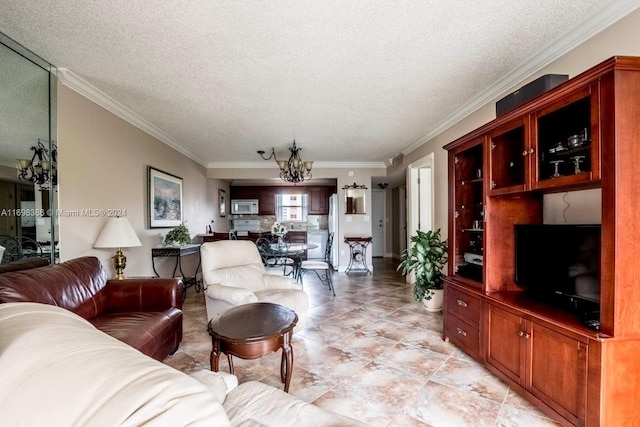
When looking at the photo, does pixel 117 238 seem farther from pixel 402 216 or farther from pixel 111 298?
pixel 402 216

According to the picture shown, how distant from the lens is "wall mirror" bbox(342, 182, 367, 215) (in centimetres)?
661

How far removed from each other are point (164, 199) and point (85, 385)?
4.35 m

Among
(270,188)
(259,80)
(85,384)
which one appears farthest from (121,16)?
(270,188)

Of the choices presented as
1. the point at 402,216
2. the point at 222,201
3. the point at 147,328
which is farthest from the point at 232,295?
the point at 402,216

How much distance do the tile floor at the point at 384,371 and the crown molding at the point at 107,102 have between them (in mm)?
2508

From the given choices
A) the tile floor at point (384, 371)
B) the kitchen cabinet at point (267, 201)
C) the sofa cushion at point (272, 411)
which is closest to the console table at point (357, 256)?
the tile floor at point (384, 371)

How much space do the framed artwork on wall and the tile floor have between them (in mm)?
4178

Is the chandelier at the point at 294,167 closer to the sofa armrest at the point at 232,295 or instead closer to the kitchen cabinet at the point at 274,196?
the sofa armrest at the point at 232,295

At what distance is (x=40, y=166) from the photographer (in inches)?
93.5

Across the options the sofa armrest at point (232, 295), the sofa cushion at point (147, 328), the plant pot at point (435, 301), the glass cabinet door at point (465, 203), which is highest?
the glass cabinet door at point (465, 203)

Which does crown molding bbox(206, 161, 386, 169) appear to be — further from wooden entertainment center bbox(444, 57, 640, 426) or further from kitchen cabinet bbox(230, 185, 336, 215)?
wooden entertainment center bbox(444, 57, 640, 426)

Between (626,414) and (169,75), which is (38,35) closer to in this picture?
(169,75)

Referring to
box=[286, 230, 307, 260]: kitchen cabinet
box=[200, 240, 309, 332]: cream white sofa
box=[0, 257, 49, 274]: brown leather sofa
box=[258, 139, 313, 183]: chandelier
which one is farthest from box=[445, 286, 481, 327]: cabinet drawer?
box=[286, 230, 307, 260]: kitchen cabinet

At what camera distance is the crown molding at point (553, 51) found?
1752 mm
